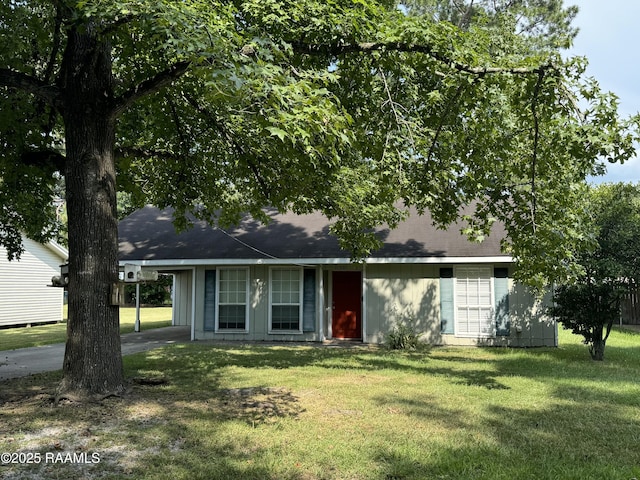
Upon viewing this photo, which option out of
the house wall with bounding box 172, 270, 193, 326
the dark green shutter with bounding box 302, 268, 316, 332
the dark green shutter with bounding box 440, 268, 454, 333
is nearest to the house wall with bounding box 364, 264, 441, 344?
the dark green shutter with bounding box 440, 268, 454, 333

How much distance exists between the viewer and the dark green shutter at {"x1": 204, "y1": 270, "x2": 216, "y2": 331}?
592 inches

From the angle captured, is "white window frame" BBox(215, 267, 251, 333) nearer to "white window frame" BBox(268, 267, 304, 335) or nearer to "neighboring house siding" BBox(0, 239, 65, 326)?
"white window frame" BBox(268, 267, 304, 335)

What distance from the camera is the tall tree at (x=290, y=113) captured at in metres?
5.09

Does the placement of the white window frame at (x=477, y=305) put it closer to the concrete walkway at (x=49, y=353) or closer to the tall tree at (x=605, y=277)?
the tall tree at (x=605, y=277)

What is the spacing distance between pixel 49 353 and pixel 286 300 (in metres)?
6.37

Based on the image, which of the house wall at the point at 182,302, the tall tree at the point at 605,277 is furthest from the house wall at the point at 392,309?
the house wall at the point at 182,302

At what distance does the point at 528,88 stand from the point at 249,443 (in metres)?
5.41

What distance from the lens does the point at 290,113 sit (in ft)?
16.6

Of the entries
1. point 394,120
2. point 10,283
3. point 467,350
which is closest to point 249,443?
point 394,120

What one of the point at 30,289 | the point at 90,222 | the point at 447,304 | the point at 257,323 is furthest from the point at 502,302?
the point at 30,289

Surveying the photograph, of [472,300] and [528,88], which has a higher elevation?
[528,88]

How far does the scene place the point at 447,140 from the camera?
767cm

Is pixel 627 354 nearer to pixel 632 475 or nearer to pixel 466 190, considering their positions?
pixel 466 190

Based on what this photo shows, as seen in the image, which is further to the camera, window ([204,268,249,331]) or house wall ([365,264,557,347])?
window ([204,268,249,331])
